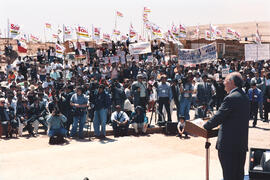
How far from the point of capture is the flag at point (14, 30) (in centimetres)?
2542

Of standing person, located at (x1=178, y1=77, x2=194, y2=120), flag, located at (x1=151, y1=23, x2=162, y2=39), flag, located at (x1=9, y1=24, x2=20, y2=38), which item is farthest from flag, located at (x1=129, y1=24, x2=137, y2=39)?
standing person, located at (x1=178, y1=77, x2=194, y2=120)

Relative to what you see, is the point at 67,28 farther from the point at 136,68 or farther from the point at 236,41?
the point at 236,41

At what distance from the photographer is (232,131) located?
4.76m

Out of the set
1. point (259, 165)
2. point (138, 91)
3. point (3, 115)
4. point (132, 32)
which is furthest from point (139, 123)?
point (132, 32)

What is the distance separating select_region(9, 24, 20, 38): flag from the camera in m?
25.4

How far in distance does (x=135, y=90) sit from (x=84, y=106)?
2443 millimetres

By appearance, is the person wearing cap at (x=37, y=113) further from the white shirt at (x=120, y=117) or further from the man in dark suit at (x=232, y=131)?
the man in dark suit at (x=232, y=131)

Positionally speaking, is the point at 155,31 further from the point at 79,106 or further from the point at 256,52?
the point at 79,106

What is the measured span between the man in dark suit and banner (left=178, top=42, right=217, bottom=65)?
34.3 ft

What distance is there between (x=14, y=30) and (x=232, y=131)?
2355 cm

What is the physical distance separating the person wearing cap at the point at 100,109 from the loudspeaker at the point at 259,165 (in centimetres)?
673

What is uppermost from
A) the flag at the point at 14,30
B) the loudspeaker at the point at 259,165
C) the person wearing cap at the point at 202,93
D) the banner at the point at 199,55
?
the flag at the point at 14,30

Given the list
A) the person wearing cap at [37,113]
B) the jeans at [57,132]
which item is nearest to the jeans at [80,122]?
the jeans at [57,132]

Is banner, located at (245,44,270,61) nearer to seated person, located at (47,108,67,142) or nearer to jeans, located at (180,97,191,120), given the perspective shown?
jeans, located at (180,97,191,120)
